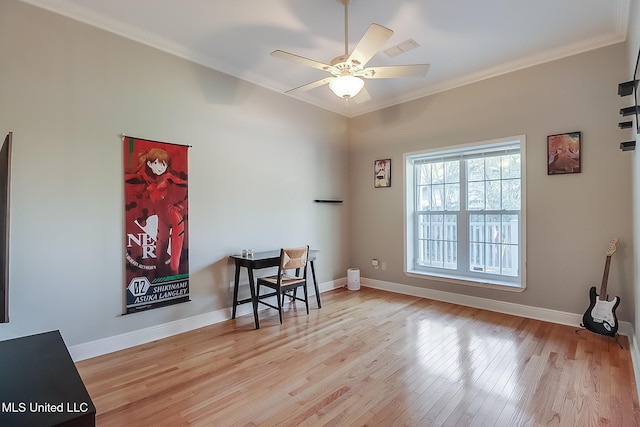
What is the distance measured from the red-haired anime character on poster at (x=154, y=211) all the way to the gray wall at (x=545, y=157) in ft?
10.6

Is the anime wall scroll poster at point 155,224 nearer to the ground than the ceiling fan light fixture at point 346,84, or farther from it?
nearer to the ground

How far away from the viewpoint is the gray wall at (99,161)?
8.05 feet

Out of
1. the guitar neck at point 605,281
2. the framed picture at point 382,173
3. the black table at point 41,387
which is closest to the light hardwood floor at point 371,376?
the guitar neck at point 605,281

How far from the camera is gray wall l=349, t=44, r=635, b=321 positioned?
3.11 m

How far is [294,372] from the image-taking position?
97.3 inches

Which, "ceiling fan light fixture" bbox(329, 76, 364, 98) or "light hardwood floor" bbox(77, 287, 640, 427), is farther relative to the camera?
"ceiling fan light fixture" bbox(329, 76, 364, 98)

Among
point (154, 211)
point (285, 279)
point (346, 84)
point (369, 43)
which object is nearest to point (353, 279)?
point (285, 279)

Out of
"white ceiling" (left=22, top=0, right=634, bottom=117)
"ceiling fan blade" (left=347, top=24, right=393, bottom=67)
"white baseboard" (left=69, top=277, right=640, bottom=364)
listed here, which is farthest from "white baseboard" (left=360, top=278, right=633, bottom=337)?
"ceiling fan blade" (left=347, top=24, right=393, bottom=67)

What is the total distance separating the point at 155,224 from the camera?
311 centimetres

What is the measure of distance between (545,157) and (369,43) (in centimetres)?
257

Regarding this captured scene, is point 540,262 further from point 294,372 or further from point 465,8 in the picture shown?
point 294,372

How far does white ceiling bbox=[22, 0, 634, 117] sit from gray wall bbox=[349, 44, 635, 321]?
276mm

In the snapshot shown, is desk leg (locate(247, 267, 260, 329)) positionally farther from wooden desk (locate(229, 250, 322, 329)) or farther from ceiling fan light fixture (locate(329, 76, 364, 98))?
ceiling fan light fixture (locate(329, 76, 364, 98))
